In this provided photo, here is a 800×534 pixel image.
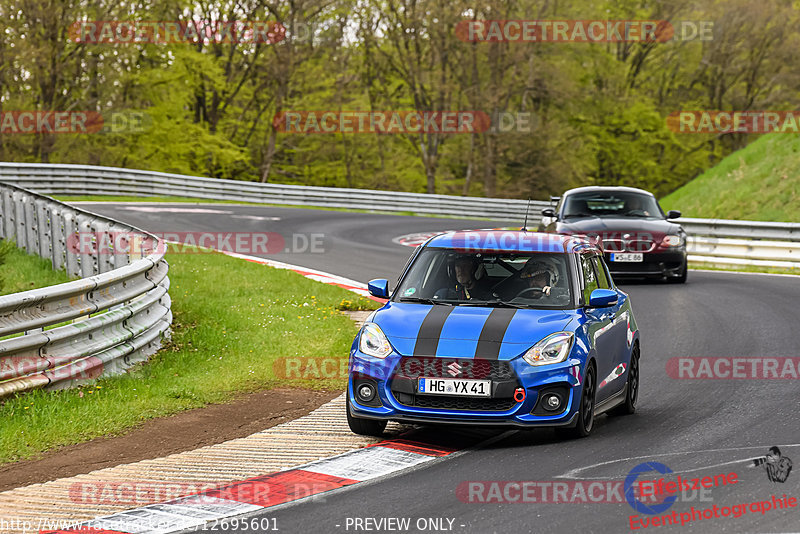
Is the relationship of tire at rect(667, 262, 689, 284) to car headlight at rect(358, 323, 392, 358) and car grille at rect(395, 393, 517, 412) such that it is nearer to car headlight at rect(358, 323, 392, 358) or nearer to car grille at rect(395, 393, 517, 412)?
car headlight at rect(358, 323, 392, 358)

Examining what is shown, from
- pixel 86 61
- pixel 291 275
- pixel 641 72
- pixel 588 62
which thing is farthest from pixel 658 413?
pixel 641 72

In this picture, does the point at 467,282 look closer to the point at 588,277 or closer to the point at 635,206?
the point at 588,277

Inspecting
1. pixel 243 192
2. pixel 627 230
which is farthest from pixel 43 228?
pixel 243 192

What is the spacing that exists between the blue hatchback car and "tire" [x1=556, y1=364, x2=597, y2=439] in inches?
0.5

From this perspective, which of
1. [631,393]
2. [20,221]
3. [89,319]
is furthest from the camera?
[20,221]

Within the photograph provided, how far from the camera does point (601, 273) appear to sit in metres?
9.25

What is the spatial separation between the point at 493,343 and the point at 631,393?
209 cm

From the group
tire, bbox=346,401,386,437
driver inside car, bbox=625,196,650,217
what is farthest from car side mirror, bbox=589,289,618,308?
driver inside car, bbox=625,196,650,217

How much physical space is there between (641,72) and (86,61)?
32.0 metres

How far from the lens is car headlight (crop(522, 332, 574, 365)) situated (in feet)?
24.0

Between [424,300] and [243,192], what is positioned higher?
[424,300]

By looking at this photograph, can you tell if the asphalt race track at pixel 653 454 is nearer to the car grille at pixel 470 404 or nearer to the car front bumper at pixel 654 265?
the car grille at pixel 470 404

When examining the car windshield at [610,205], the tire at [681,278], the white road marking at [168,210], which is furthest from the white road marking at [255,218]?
the tire at [681,278]

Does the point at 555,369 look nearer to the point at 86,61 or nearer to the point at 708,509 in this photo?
the point at 708,509
